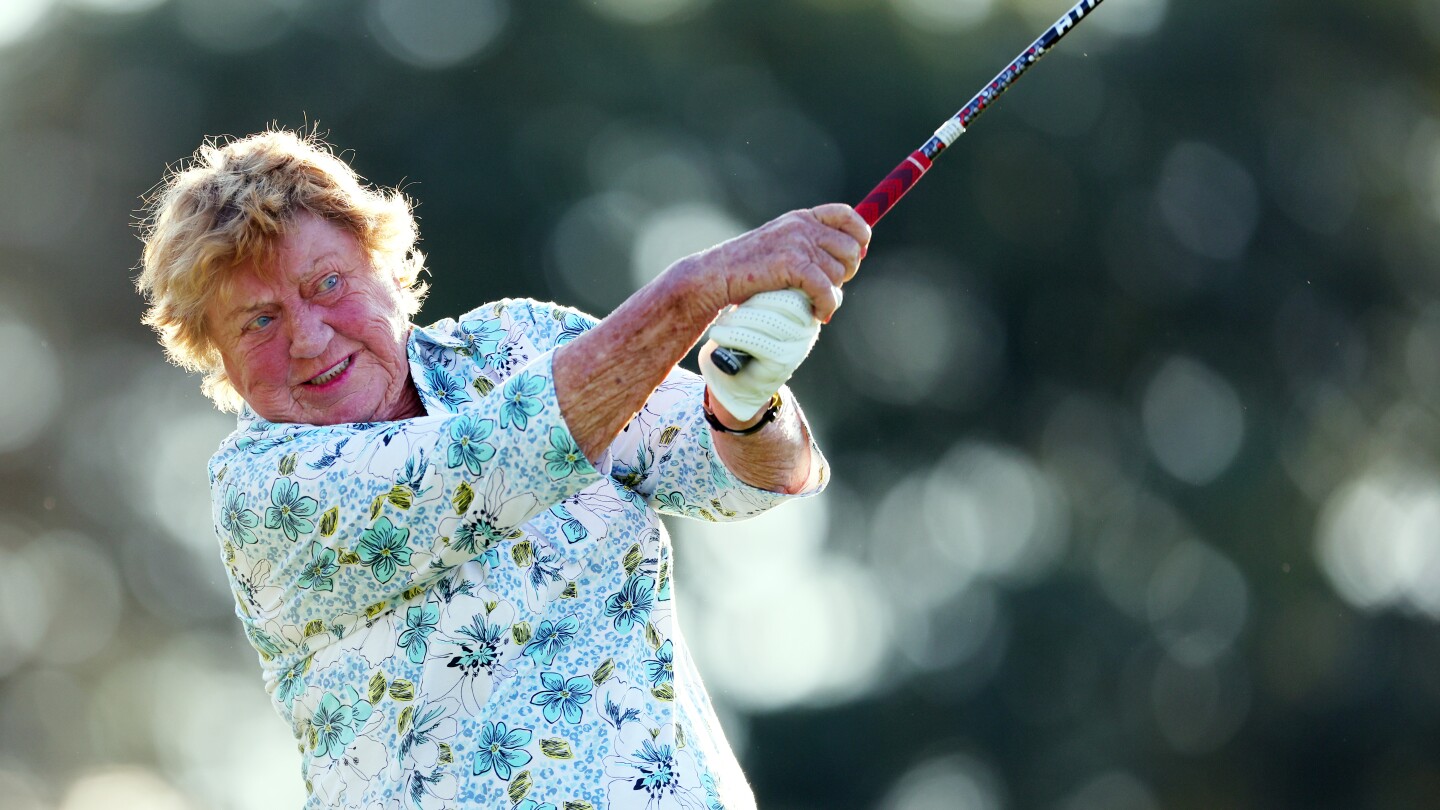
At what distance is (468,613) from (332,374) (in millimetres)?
561

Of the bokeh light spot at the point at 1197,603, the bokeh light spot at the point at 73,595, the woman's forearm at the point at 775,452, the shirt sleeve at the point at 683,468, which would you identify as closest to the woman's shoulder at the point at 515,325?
the shirt sleeve at the point at 683,468

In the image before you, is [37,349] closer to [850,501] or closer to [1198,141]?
[850,501]

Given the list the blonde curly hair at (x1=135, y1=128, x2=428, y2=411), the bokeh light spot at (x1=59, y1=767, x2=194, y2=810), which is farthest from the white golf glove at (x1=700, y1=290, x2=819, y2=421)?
the bokeh light spot at (x1=59, y1=767, x2=194, y2=810)

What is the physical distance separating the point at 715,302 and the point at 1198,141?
13.6 meters

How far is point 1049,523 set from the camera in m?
15.8

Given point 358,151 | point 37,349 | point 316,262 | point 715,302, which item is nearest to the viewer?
point 715,302

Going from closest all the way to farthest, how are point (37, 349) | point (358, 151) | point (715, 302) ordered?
point (715, 302) < point (358, 151) < point (37, 349)

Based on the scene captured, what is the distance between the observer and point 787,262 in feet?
10.2

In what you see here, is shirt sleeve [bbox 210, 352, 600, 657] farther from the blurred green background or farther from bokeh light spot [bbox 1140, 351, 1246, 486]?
bokeh light spot [bbox 1140, 351, 1246, 486]

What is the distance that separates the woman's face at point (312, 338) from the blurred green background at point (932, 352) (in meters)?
9.72

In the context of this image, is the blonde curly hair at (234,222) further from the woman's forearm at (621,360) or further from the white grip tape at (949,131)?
the white grip tape at (949,131)

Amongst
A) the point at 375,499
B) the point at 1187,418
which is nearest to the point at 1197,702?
the point at 1187,418

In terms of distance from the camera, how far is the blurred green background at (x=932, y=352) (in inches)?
572

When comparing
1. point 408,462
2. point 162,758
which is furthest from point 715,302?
point 162,758
